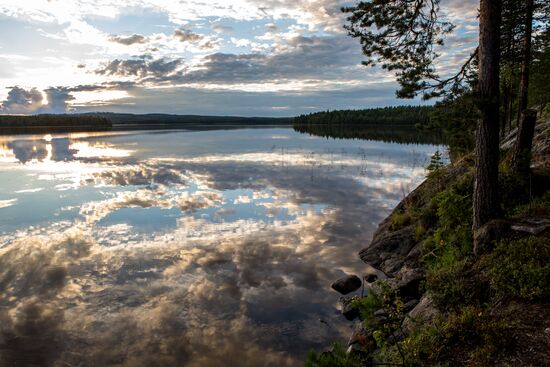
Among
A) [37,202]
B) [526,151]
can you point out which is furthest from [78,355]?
[37,202]

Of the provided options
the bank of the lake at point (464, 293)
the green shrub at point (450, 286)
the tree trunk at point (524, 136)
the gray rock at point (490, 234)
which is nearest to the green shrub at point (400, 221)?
the bank of the lake at point (464, 293)

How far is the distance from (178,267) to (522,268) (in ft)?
34.8

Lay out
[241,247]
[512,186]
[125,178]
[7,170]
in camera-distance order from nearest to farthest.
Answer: [512,186]
[241,247]
[125,178]
[7,170]

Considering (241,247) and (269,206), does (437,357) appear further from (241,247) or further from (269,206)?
(269,206)

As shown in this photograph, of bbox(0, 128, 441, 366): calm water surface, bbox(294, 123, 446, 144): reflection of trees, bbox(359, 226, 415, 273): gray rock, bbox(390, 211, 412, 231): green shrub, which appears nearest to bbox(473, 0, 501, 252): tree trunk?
bbox(359, 226, 415, 273): gray rock

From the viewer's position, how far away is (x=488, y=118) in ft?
32.9

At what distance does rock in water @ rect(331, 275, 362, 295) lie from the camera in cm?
1274

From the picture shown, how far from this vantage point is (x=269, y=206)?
74.5 feet

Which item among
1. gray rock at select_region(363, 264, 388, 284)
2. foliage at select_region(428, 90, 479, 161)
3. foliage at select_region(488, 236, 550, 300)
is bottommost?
gray rock at select_region(363, 264, 388, 284)

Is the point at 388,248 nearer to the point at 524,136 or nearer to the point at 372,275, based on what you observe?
the point at 372,275

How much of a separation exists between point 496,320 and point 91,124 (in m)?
218

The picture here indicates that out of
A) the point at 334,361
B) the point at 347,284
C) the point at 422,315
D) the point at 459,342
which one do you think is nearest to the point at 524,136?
the point at 347,284

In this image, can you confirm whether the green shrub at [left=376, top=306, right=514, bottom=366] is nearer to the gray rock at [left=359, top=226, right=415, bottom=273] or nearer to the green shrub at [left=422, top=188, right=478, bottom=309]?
the green shrub at [left=422, top=188, right=478, bottom=309]

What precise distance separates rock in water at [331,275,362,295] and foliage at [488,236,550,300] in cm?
486
